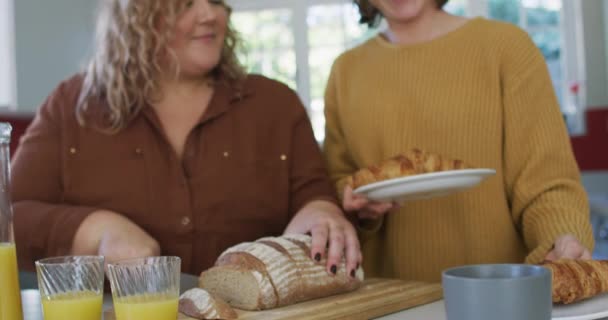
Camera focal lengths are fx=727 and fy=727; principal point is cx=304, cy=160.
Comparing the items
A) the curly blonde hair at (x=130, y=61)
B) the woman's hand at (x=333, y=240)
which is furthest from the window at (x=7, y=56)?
the woman's hand at (x=333, y=240)

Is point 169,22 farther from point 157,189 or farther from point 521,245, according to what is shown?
point 521,245

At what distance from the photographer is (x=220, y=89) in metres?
1.59

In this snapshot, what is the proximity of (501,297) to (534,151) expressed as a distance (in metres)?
0.77

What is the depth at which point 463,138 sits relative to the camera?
1.49m

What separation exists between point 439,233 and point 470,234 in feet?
0.21

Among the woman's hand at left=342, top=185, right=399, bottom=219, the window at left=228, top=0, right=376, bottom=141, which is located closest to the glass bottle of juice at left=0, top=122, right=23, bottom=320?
the woman's hand at left=342, top=185, right=399, bottom=219

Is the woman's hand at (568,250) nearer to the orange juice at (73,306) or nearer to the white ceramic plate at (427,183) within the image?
the white ceramic plate at (427,183)

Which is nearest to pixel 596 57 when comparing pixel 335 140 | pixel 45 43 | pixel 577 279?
pixel 45 43

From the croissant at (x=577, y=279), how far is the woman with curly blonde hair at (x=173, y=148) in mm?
524

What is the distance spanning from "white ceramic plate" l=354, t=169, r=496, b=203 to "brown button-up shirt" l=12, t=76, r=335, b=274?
12.3 inches

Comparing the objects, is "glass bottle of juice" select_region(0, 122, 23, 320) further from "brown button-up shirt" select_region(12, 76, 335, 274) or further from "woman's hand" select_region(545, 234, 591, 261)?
"woman's hand" select_region(545, 234, 591, 261)

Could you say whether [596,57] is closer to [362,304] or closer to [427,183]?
[427,183]

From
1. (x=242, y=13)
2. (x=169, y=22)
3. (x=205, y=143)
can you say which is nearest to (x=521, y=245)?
(x=205, y=143)

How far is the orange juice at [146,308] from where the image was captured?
2.87ft
